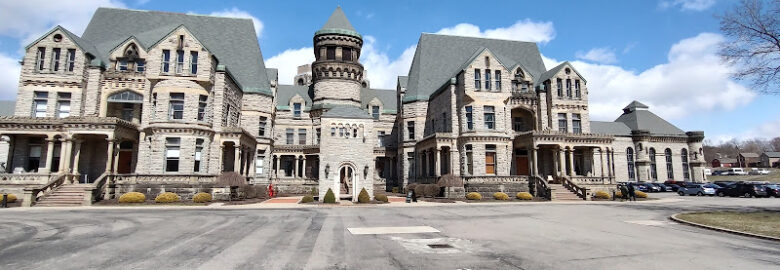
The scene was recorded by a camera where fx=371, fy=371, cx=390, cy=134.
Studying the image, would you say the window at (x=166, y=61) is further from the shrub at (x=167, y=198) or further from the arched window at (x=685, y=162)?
the arched window at (x=685, y=162)

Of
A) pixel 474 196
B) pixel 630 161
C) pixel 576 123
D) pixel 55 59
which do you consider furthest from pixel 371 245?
pixel 630 161

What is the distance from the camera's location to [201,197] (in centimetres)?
2728

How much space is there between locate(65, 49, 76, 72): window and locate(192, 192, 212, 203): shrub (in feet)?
48.7

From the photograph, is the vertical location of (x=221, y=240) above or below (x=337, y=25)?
below

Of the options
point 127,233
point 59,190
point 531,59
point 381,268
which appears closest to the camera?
point 381,268

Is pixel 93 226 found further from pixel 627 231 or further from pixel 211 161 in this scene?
pixel 627 231

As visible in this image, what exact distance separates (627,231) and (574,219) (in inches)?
149

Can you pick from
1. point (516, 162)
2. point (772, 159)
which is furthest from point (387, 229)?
point (772, 159)

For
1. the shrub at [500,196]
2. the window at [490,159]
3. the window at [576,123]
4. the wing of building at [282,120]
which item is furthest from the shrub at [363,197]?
the window at [576,123]

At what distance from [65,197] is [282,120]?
22834 mm

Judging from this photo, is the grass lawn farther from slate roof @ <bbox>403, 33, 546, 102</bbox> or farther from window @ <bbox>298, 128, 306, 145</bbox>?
window @ <bbox>298, 128, 306, 145</bbox>

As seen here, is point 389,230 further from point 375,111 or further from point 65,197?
point 375,111

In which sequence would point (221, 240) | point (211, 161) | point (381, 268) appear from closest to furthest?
point (381, 268)
point (221, 240)
point (211, 161)

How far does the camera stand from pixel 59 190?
25.0 m
